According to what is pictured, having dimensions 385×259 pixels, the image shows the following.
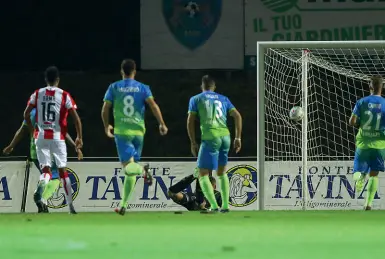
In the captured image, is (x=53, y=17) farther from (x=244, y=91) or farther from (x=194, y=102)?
(x=194, y=102)

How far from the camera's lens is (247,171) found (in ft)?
45.6

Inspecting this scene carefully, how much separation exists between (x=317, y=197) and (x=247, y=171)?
99cm

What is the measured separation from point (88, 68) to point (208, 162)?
8.42m

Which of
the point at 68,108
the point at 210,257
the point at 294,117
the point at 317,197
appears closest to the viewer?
the point at 210,257

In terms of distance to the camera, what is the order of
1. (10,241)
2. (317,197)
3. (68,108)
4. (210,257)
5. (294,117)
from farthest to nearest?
(317,197)
(294,117)
(68,108)
(10,241)
(210,257)

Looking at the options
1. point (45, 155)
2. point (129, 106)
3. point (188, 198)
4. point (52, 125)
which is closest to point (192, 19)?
point (188, 198)

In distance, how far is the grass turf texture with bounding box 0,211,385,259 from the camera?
17.7 ft

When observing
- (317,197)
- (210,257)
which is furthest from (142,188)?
(210,257)

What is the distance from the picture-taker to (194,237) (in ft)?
21.6

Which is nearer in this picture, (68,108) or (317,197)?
(68,108)

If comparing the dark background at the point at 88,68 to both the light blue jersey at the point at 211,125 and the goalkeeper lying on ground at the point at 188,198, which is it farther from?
the light blue jersey at the point at 211,125

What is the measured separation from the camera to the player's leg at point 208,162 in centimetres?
1031

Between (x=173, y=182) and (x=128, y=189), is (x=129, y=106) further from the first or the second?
(x=173, y=182)

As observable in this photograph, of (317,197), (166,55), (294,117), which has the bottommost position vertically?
(317,197)
